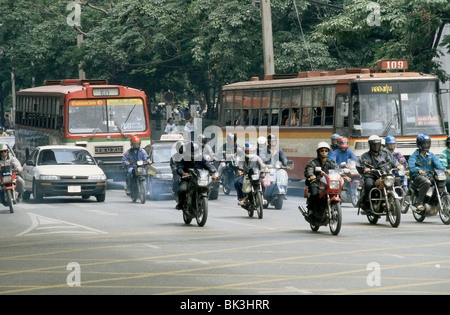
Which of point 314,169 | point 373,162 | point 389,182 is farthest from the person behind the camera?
point 373,162

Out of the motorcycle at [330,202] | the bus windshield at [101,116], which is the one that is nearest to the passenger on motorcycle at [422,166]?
the motorcycle at [330,202]

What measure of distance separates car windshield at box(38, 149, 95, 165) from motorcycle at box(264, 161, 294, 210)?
5909mm

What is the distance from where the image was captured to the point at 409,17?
29797 mm

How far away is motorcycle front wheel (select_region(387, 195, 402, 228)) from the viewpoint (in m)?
16.5

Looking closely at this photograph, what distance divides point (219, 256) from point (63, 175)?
12.2 metres

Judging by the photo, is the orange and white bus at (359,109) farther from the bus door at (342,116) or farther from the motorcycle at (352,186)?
the motorcycle at (352,186)

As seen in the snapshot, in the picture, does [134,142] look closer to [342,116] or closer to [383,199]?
[342,116]

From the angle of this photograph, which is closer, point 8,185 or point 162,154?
point 8,185

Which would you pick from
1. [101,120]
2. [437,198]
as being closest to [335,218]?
[437,198]

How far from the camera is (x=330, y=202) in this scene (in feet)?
51.7

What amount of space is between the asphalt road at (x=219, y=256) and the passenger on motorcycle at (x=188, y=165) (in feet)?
2.25
